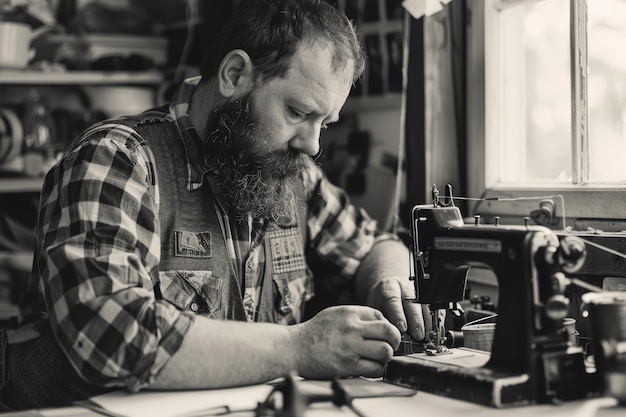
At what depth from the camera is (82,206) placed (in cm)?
159

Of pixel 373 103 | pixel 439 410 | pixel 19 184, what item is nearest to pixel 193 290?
pixel 439 410

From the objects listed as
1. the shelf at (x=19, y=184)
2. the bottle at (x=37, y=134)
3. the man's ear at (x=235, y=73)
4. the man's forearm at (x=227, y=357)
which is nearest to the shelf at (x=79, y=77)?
the bottle at (x=37, y=134)

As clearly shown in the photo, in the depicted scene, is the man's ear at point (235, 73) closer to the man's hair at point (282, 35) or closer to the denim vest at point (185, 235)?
the man's hair at point (282, 35)

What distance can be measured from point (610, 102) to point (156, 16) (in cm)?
227

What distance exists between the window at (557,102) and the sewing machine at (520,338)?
631 millimetres

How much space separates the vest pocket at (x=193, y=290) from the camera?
1.85m

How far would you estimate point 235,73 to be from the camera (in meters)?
1.93

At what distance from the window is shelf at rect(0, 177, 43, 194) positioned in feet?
5.82

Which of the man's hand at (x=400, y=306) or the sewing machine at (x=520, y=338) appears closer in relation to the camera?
the sewing machine at (x=520, y=338)

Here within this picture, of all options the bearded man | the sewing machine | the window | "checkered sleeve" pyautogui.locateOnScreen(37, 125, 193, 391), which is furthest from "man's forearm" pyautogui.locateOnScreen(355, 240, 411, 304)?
"checkered sleeve" pyautogui.locateOnScreen(37, 125, 193, 391)

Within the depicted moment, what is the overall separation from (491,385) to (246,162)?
79 cm

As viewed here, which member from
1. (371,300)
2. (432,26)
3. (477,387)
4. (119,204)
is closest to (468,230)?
(477,387)

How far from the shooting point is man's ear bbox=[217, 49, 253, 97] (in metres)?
1.91

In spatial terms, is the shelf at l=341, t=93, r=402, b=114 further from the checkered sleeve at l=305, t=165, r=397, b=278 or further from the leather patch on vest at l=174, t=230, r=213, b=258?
the leather patch on vest at l=174, t=230, r=213, b=258
